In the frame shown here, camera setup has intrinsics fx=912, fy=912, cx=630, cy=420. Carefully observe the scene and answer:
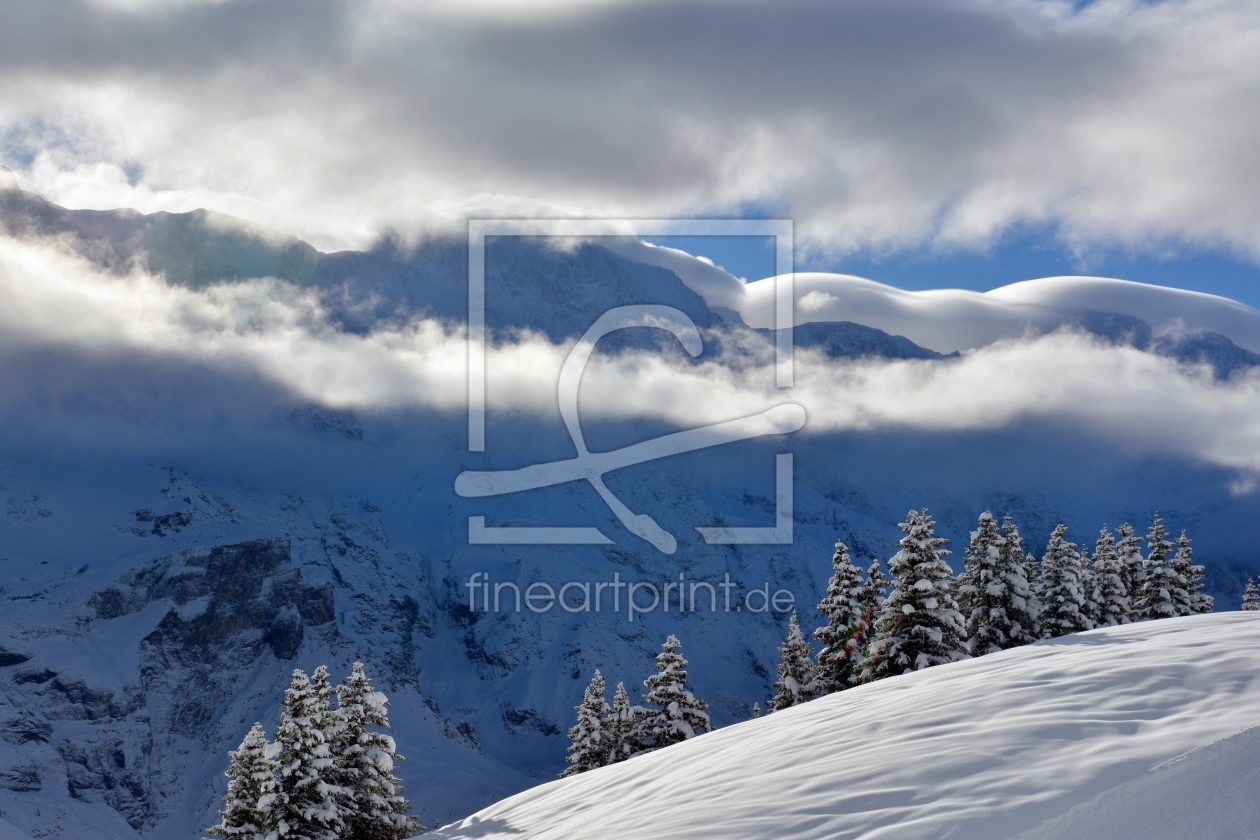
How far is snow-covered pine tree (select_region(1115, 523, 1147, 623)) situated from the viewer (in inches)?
1479

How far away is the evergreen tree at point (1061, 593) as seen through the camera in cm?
3291

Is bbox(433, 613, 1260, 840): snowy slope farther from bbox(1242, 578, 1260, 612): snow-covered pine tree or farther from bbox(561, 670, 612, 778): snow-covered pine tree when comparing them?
bbox(1242, 578, 1260, 612): snow-covered pine tree


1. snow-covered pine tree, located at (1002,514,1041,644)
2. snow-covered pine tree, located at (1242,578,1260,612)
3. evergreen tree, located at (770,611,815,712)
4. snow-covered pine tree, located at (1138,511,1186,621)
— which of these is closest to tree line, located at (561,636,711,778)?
evergreen tree, located at (770,611,815,712)

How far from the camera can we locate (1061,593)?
33.8 m

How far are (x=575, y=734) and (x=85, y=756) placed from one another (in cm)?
19557

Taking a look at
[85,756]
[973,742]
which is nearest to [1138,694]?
[973,742]

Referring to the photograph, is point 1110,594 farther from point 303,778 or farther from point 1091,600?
point 303,778

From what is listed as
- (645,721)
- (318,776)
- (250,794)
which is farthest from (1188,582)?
(250,794)

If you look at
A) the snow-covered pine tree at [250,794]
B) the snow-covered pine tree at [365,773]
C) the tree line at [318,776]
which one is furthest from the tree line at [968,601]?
the snow-covered pine tree at [250,794]

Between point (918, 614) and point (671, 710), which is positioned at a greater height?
point (918, 614)

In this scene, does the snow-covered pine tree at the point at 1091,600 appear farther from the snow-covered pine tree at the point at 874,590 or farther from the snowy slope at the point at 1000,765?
the snowy slope at the point at 1000,765

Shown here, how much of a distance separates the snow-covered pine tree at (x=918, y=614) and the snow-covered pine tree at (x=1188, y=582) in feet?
52.3

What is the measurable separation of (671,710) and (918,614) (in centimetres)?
1072

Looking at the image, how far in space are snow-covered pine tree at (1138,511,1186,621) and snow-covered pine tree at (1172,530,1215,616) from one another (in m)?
0.13
